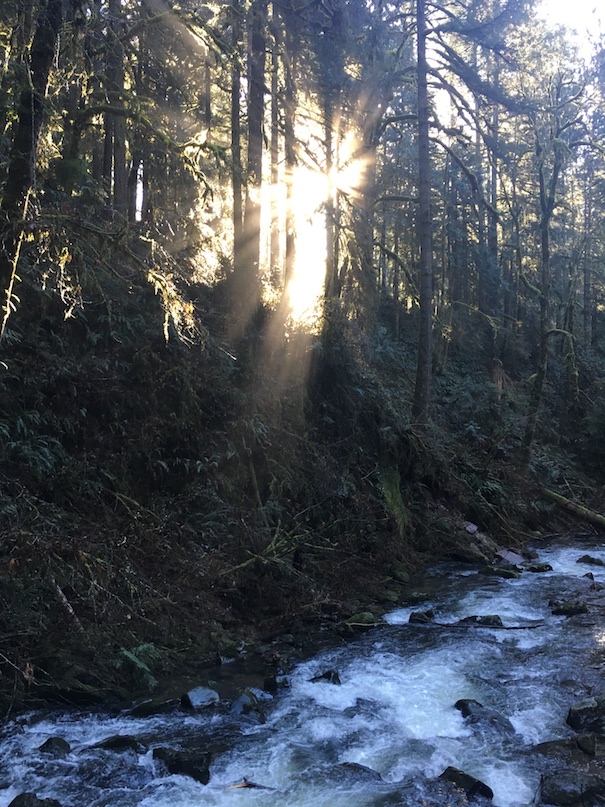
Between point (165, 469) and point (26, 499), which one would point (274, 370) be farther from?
point (26, 499)

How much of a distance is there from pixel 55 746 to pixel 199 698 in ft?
5.22

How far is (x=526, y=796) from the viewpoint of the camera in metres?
4.96

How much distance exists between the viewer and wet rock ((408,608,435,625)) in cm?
923

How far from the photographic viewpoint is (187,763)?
211 inches

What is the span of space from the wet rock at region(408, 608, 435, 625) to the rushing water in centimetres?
28

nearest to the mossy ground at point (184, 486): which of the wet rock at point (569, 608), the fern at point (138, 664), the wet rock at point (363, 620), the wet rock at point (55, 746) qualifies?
the fern at point (138, 664)

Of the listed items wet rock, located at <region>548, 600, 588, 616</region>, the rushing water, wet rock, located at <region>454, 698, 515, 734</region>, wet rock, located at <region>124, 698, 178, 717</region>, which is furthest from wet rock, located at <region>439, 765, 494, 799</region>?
wet rock, located at <region>548, 600, 588, 616</region>

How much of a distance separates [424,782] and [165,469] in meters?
6.11

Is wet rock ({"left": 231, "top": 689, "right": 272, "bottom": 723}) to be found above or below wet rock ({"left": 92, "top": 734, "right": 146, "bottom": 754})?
below

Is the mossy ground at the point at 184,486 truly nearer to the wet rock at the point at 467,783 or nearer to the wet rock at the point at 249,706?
the wet rock at the point at 249,706

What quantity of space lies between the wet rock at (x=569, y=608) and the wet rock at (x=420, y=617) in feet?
6.75

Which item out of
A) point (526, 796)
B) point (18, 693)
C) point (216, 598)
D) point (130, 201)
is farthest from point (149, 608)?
point (130, 201)

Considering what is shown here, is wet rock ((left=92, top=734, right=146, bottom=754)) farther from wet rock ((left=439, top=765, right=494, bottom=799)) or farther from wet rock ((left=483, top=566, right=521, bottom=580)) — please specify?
wet rock ((left=483, top=566, right=521, bottom=580))

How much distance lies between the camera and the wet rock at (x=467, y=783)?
16.3 ft
